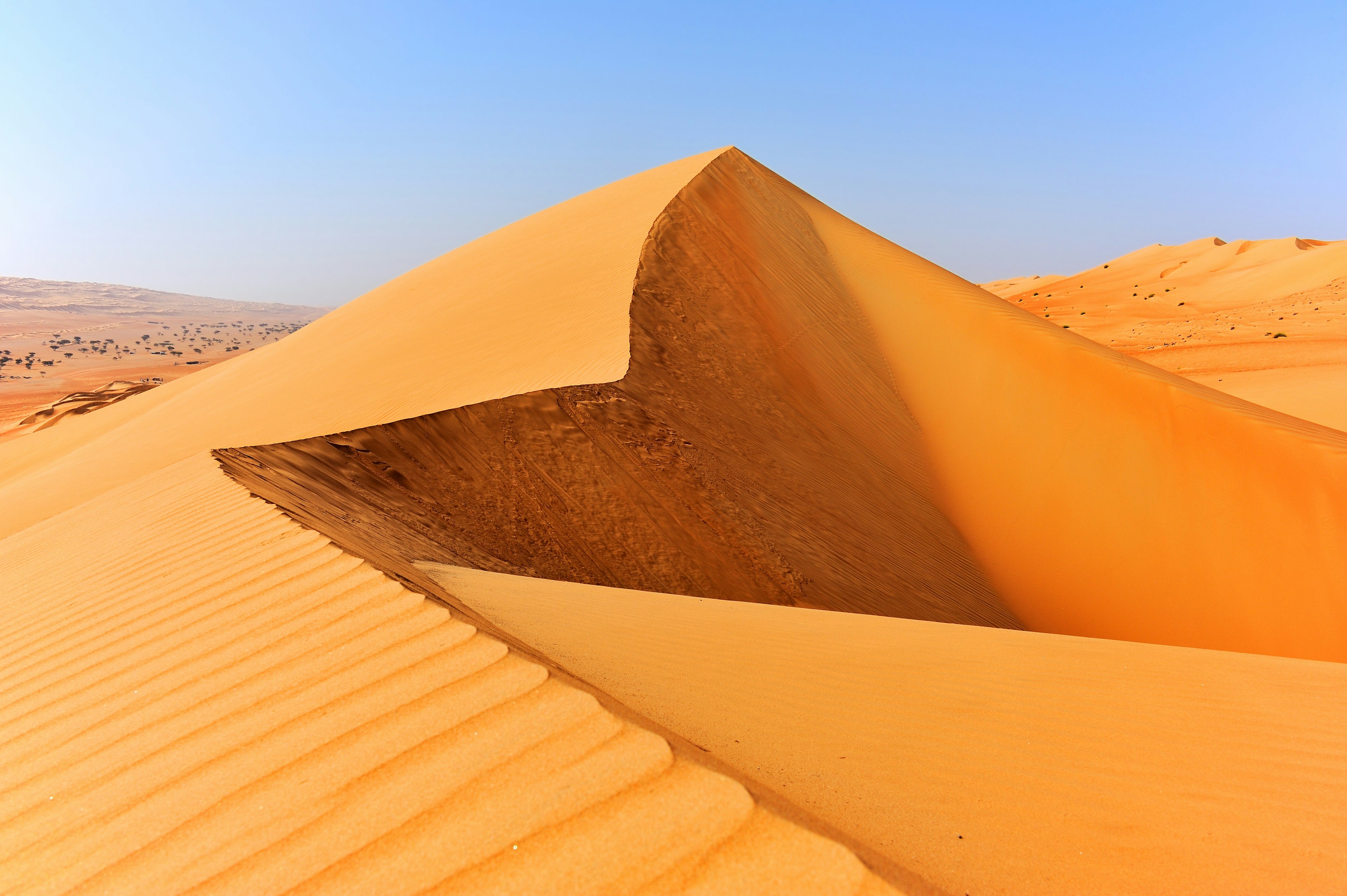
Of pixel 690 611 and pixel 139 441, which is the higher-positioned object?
pixel 139 441

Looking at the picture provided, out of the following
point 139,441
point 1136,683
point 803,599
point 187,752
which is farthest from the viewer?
point 139,441

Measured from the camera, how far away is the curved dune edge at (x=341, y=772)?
5.15ft

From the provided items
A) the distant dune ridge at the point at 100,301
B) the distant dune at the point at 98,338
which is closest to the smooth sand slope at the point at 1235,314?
the distant dune at the point at 98,338

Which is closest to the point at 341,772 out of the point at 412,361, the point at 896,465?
the point at 412,361

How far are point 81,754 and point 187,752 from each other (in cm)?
40

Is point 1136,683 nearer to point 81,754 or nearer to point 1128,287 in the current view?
point 81,754

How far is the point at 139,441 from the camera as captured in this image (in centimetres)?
1105

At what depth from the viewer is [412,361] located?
10.4 metres

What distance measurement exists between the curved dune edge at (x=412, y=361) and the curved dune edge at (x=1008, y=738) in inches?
194

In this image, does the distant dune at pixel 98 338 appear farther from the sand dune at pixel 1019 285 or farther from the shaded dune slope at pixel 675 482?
the sand dune at pixel 1019 285

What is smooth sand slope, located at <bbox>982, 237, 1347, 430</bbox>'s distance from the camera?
20.7m

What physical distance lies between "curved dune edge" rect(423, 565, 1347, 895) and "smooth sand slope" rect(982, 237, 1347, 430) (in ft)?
60.8

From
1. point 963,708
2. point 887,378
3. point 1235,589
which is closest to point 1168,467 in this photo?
point 1235,589

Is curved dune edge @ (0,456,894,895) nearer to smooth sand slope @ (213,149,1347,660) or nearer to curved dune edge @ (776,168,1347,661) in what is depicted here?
smooth sand slope @ (213,149,1347,660)
